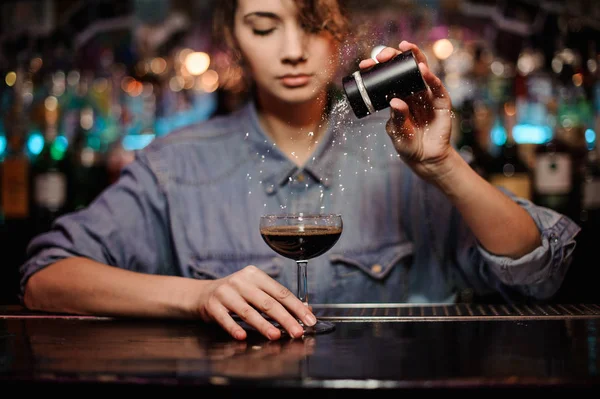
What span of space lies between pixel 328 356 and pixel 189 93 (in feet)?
8.74

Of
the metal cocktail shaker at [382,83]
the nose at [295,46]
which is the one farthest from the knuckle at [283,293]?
the nose at [295,46]

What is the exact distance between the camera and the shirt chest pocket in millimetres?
1700

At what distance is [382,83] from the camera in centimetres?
117

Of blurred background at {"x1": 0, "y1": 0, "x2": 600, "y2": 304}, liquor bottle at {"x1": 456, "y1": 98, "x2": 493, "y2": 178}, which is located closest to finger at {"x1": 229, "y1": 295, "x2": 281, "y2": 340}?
blurred background at {"x1": 0, "y1": 0, "x2": 600, "y2": 304}

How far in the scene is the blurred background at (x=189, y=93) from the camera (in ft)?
8.64

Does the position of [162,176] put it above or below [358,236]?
above

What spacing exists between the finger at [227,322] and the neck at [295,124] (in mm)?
396

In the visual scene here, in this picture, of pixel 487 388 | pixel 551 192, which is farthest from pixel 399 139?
pixel 551 192

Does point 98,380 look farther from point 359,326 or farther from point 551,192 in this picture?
point 551,192

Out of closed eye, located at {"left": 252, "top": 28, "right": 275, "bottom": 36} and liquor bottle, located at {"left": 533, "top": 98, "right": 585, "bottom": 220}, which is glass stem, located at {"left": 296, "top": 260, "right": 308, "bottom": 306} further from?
liquor bottle, located at {"left": 533, "top": 98, "right": 585, "bottom": 220}

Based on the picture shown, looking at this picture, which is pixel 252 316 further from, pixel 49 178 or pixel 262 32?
pixel 49 178

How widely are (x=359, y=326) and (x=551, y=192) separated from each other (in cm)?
153

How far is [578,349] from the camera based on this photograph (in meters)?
0.98

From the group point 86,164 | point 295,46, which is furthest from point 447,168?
point 86,164
